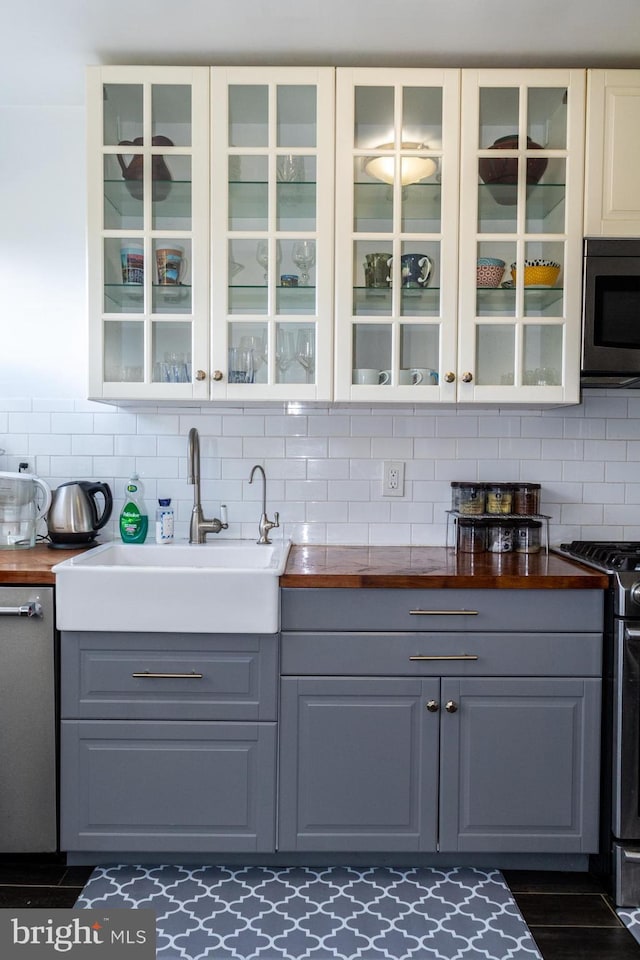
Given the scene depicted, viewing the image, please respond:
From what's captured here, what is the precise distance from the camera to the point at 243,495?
8.66 ft

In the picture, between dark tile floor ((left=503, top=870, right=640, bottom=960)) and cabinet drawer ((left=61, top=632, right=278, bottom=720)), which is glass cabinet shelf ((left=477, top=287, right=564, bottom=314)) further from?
dark tile floor ((left=503, top=870, right=640, bottom=960))

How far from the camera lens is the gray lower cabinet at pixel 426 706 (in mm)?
2029

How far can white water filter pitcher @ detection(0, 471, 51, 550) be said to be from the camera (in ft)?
7.96

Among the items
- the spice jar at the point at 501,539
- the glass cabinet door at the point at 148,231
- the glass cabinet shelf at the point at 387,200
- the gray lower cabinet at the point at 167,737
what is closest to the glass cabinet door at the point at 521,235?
the glass cabinet shelf at the point at 387,200

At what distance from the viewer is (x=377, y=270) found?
7.49 feet

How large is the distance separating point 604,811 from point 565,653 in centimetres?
47

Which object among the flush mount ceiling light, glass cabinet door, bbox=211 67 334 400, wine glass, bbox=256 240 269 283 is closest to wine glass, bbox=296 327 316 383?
glass cabinet door, bbox=211 67 334 400

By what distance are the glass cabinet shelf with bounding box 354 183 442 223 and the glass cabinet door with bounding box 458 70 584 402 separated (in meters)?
0.11

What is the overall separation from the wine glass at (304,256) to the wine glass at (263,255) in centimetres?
9

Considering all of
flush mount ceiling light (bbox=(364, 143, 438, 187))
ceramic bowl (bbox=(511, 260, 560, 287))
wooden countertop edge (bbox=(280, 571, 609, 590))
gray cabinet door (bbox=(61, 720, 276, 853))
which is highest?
flush mount ceiling light (bbox=(364, 143, 438, 187))

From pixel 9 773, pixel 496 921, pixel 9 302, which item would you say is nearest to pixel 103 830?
pixel 9 773

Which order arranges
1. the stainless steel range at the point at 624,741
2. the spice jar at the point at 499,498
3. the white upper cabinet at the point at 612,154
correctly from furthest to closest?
the spice jar at the point at 499,498 < the white upper cabinet at the point at 612,154 < the stainless steel range at the point at 624,741

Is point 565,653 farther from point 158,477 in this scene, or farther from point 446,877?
point 158,477

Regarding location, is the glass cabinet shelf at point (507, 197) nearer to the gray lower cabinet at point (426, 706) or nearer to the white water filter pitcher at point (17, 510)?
the gray lower cabinet at point (426, 706)
